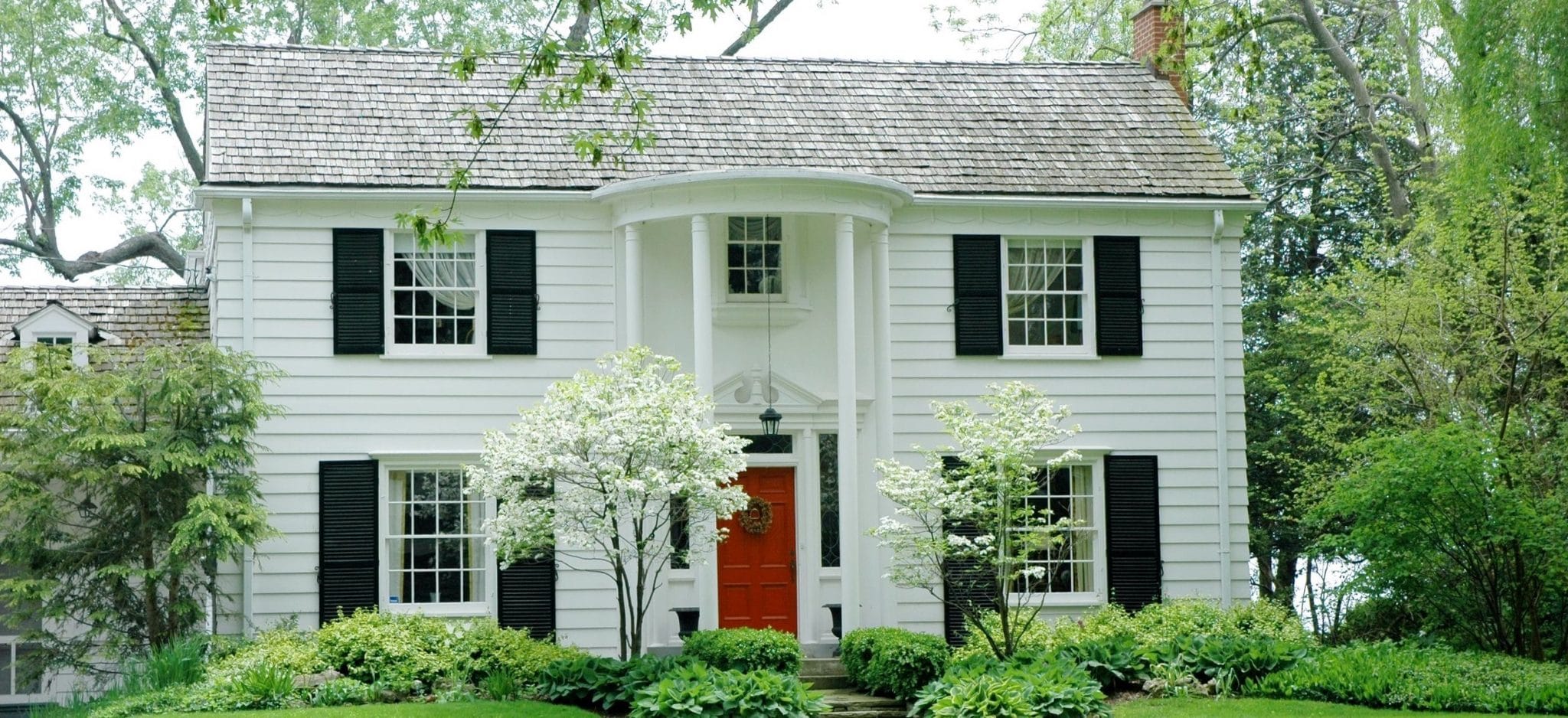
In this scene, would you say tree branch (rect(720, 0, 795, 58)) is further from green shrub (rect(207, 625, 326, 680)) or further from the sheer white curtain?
green shrub (rect(207, 625, 326, 680))

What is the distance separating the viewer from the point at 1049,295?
1753 centimetres

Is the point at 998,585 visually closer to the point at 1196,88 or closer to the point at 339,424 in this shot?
the point at 339,424

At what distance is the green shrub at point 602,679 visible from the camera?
43.2ft

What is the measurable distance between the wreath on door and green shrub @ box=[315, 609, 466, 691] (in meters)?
3.34

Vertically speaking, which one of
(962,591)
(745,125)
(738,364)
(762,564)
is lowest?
(962,591)

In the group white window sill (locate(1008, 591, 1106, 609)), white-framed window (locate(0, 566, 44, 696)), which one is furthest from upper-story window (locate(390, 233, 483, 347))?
white window sill (locate(1008, 591, 1106, 609))

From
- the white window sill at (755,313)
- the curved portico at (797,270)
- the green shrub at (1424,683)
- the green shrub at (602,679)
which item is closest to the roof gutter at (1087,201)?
the curved portico at (797,270)

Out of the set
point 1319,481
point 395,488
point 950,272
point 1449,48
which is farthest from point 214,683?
point 1449,48

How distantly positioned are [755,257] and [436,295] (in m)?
3.29

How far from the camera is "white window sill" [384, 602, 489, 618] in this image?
15.9 m

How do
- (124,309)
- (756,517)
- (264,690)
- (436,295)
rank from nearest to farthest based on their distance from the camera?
1. (264,690)
2. (436,295)
3. (756,517)
4. (124,309)

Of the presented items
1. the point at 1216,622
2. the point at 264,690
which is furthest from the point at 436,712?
the point at 1216,622

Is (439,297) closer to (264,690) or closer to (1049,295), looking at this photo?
(264,690)

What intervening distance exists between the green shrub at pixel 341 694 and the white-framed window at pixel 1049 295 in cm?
753
